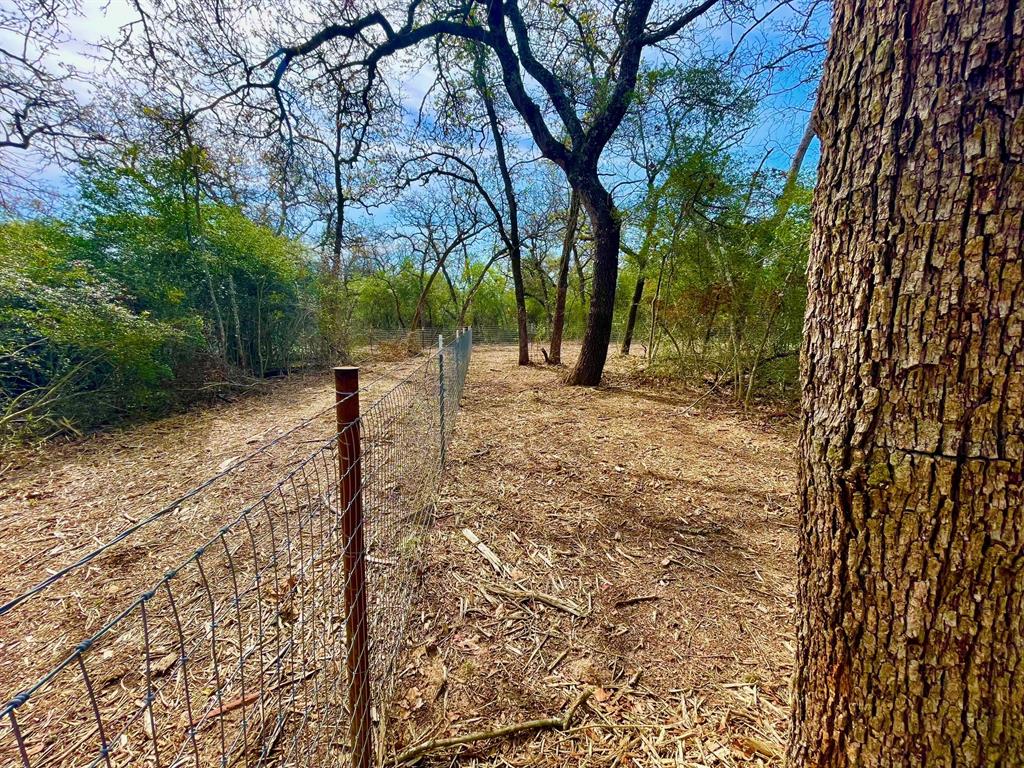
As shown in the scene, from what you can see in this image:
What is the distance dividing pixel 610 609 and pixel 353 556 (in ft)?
4.24

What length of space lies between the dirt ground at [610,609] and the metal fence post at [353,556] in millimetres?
153

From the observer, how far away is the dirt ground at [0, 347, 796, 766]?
1389 mm

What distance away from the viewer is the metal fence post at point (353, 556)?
1.21m

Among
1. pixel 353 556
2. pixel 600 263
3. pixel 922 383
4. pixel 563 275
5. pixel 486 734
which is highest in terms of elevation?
pixel 563 275

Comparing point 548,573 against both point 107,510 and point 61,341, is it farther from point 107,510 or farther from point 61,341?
point 61,341

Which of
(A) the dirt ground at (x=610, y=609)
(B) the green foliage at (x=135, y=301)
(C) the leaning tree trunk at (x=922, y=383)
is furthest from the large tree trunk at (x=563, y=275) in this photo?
(C) the leaning tree trunk at (x=922, y=383)

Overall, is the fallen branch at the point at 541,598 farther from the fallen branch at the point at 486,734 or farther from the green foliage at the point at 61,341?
the green foliage at the point at 61,341

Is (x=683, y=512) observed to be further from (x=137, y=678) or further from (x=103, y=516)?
(x=103, y=516)

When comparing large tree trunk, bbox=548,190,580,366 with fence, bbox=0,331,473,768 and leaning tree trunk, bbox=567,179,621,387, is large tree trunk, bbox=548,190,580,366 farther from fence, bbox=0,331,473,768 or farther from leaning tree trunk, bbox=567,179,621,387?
fence, bbox=0,331,473,768

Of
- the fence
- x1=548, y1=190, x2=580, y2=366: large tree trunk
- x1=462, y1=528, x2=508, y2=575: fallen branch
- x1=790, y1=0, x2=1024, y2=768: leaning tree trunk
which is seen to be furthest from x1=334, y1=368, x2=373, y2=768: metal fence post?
x1=548, y1=190, x2=580, y2=366: large tree trunk

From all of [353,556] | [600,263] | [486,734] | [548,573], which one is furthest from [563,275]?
[486,734]

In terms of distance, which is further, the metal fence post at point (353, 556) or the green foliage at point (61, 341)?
the green foliage at point (61, 341)

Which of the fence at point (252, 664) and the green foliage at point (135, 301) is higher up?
the green foliage at point (135, 301)

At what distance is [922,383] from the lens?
2.42 feet
